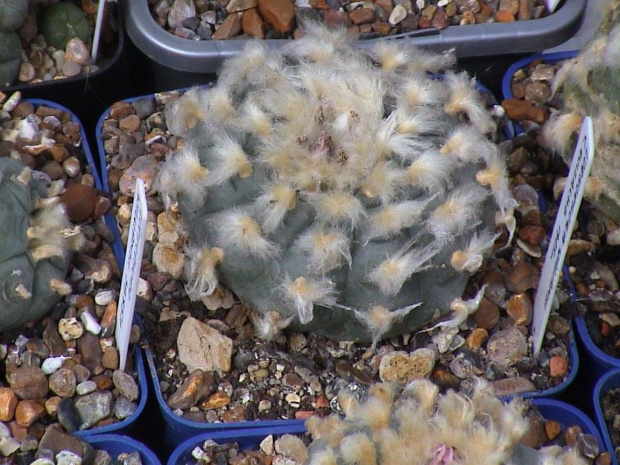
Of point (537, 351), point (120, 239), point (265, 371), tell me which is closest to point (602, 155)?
point (537, 351)

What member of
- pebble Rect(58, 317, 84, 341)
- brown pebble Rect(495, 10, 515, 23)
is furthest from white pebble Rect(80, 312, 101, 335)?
brown pebble Rect(495, 10, 515, 23)

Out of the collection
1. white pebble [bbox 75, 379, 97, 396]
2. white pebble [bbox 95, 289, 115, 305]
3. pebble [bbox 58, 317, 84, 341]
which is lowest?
white pebble [bbox 75, 379, 97, 396]

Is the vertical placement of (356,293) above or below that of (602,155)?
below

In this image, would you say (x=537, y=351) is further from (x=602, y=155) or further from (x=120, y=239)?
(x=120, y=239)

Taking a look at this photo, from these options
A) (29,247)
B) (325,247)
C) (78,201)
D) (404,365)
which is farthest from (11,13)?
(404,365)

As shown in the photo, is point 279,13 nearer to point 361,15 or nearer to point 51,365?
point 361,15

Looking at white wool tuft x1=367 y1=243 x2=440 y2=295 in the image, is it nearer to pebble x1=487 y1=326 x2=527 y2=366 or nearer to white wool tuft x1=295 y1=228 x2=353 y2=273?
white wool tuft x1=295 y1=228 x2=353 y2=273

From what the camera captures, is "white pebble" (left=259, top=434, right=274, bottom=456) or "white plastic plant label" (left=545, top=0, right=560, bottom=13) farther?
"white plastic plant label" (left=545, top=0, right=560, bottom=13)
